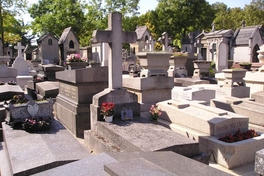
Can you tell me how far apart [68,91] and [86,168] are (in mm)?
5106

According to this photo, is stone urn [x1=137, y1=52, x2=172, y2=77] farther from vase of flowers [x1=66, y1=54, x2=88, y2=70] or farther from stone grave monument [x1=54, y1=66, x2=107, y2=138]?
vase of flowers [x1=66, y1=54, x2=88, y2=70]

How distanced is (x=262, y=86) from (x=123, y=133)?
6075mm

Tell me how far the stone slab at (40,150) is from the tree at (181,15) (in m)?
41.2

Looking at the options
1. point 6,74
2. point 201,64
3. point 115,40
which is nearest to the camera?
point 115,40

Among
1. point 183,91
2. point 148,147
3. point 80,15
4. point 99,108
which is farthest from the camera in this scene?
point 80,15

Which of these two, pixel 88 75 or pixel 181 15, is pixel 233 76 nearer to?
pixel 88 75

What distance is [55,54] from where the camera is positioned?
117 ft

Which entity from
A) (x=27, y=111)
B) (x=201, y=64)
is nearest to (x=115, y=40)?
(x=27, y=111)

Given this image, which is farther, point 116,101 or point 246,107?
point 246,107

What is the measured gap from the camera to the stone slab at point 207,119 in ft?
17.4

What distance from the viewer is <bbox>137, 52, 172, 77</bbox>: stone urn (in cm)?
819

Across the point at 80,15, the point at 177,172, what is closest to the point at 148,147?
the point at 177,172

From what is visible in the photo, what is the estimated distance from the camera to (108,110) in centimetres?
555

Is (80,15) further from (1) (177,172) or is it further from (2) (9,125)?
(1) (177,172)
